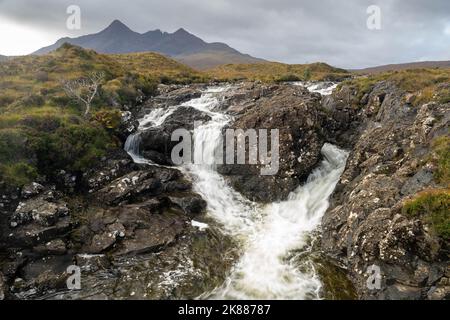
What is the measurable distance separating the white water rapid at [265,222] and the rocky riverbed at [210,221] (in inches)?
25.7

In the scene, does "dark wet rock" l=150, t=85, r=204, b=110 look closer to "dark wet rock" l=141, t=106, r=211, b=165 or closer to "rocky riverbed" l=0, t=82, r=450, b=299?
A: "dark wet rock" l=141, t=106, r=211, b=165

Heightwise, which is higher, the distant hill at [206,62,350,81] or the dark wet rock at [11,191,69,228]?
the distant hill at [206,62,350,81]

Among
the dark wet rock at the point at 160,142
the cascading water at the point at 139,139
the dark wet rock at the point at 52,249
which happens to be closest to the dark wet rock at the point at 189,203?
the dark wet rock at the point at 160,142

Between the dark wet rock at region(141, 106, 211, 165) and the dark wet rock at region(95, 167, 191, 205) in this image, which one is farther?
the dark wet rock at region(141, 106, 211, 165)

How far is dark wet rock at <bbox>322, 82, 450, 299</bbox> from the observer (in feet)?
54.0

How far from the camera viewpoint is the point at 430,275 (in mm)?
15984

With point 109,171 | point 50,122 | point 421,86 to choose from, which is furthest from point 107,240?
point 421,86

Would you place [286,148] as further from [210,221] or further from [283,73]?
[283,73]

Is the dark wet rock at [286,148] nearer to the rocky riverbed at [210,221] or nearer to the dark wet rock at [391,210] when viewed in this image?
the rocky riverbed at [210,221]

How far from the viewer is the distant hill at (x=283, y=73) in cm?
8399

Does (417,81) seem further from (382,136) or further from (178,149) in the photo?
(178,149)

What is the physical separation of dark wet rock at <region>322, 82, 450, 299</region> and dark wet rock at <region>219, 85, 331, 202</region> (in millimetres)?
4065

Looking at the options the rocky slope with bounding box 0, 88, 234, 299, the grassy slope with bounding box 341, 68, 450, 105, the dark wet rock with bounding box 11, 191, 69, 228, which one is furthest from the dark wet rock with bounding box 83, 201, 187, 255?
the grassy slope with bounding box 341, 68, 450, 105

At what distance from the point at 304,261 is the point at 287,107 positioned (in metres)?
17.1
